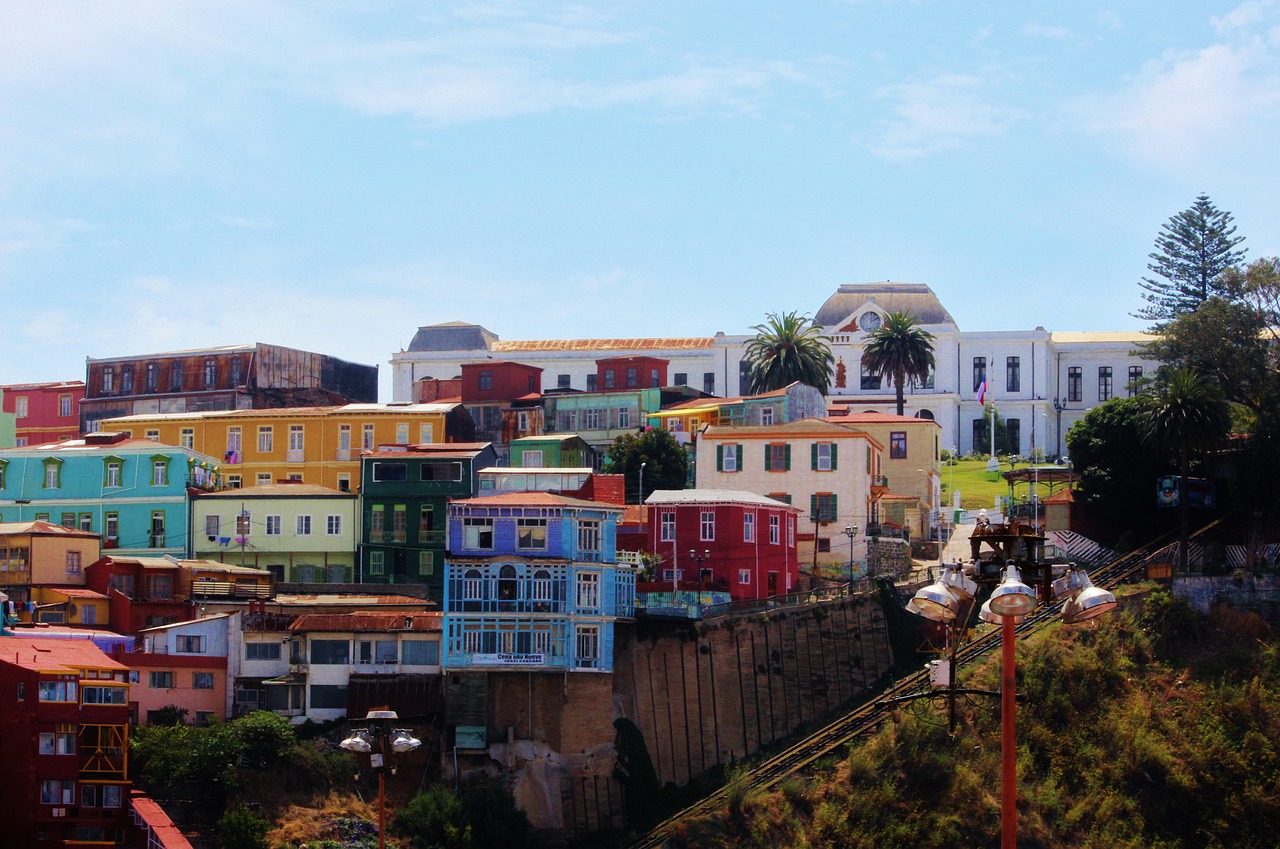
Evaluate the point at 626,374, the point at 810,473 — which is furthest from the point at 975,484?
the point at 810,473

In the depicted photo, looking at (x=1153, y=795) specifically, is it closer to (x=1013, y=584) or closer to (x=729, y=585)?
(x=729, y=585)

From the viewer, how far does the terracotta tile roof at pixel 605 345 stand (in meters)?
122

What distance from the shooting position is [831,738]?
63.3 m

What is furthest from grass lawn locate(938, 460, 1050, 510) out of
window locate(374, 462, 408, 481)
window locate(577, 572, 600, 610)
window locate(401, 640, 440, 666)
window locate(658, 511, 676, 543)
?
window locate(401, 640, 440, 666)

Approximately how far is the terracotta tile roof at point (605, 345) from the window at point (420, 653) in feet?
191

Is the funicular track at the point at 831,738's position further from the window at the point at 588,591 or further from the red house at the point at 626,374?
the red house at the point at 626,374

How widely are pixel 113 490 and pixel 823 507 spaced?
29937mm

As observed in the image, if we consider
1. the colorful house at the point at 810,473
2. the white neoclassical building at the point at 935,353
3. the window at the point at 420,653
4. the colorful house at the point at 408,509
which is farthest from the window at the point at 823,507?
the white neoclassical building at the point at 935,353

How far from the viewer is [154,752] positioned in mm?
58438

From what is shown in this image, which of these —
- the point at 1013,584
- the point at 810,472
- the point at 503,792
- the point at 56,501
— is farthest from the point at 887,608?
the point at 1013,584

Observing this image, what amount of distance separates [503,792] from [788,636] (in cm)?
1269

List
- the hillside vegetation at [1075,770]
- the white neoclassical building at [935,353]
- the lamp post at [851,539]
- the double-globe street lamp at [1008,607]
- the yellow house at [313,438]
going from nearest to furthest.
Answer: the double-globe street lamp at [1008,607], the hillside vegetation at [1075,770], the lamp post at [851,539], the yellow house at [313,438], the white neoclassical building at [935,353]

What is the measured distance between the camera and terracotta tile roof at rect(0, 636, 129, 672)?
186ft

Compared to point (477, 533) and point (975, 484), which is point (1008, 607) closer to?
point (477, 533)
